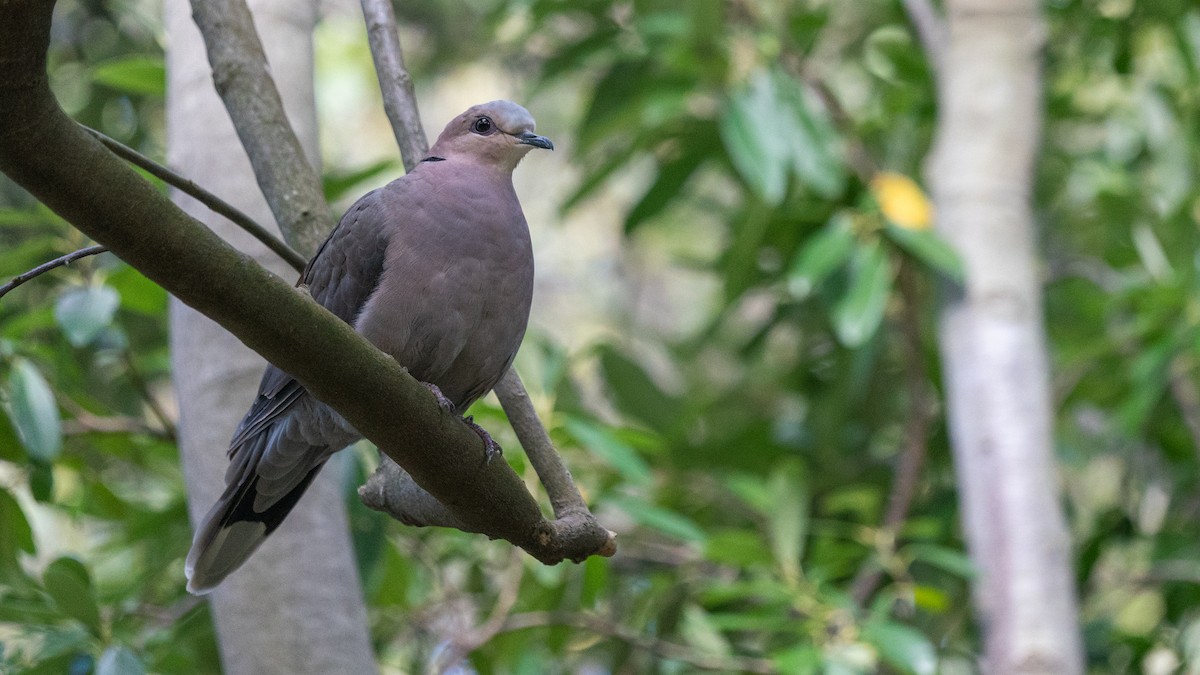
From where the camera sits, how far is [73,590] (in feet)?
8.39

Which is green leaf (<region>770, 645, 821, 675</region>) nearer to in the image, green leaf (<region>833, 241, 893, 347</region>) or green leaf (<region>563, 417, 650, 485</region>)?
green leaf (<region>563, 417, 650, 485</region>)

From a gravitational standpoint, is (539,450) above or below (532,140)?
below

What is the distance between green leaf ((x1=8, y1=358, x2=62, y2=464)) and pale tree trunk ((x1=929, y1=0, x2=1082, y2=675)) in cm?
225

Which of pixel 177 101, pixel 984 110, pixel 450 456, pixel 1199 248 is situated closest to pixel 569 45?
pixel 984 110

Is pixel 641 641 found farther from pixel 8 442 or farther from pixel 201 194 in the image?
pixel 201 194

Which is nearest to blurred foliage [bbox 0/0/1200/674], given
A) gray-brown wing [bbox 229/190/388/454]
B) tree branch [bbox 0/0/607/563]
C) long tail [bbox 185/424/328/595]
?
long tail [bbox 185/424/328/595]

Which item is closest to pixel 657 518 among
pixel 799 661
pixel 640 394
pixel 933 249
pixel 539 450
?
pixel 799 661

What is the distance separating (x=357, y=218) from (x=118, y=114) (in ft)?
8.30

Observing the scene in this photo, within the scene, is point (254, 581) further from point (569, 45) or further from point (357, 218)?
point (569, 45)

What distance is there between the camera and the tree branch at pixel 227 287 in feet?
3.80

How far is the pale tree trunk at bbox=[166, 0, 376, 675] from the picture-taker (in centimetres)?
234

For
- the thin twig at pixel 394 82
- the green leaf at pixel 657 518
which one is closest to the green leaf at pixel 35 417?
the thin twig at pixel 394 82

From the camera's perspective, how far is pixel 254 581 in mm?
2379

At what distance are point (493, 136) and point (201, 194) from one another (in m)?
0.81
